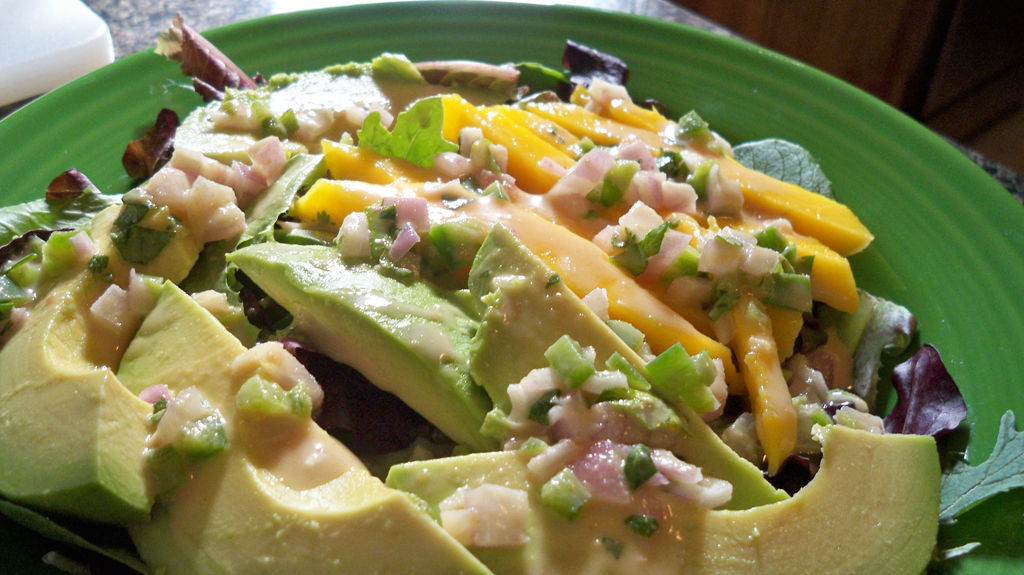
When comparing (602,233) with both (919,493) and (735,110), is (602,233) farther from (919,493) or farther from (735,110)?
(735,110)

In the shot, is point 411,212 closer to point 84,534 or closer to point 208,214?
point 208,214

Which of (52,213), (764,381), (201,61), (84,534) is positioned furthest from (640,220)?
(201,61)

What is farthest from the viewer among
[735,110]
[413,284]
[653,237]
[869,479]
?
[735,110]

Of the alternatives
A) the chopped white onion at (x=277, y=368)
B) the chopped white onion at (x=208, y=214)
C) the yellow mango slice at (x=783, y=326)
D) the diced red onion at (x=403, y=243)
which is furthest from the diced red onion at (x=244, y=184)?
the yellow mango slice at (x=783, y=326)

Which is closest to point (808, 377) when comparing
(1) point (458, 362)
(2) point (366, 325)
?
(1) point (458, 362)

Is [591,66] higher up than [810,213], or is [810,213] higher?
[591,66]

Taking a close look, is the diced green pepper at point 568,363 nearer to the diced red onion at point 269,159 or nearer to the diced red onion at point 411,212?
the diced red onion at point 411,212
